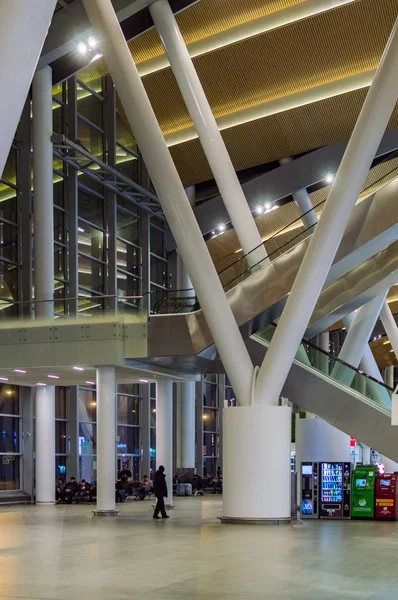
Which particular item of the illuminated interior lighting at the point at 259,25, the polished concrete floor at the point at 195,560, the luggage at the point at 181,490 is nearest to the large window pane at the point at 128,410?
the luggage at the point at 181,490

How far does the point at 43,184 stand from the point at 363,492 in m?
13.8

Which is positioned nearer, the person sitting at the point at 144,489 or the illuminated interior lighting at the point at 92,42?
the illuminated interior lighting at the point at 92,42

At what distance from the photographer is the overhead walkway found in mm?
20141

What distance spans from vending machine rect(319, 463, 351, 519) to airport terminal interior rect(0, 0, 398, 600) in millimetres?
43

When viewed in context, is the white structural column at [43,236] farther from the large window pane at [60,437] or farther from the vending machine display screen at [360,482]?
the vending machine display screen at [360,482]

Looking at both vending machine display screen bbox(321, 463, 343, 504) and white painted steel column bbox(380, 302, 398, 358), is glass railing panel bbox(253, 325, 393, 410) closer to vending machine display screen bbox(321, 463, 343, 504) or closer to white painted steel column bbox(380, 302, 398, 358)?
vending machine display screen bbox(321, 463, 343, 504)

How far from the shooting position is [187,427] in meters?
42.8

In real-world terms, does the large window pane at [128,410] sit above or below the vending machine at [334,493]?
above

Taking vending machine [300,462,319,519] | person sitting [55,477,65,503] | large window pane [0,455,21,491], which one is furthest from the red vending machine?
large window pane [0,455,21,491]

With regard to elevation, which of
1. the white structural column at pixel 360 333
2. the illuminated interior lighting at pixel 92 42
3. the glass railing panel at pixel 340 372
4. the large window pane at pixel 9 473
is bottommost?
the large window pane at pixel 9 473

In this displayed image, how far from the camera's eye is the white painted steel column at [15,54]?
5.53 meters

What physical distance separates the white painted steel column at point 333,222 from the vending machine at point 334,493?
455 cm

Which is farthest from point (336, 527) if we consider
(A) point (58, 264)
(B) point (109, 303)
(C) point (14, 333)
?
(A) point (58, 264)

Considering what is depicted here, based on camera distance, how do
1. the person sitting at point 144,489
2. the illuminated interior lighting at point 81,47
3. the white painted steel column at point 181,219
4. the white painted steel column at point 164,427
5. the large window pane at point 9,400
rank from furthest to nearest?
the person sitting at point 144,489 → the large window pane at point 9,400 → the illuminated interior lighting at point 81,47 → the white painted steel column at point 164,427 → the white painted steel column at point 181,219
